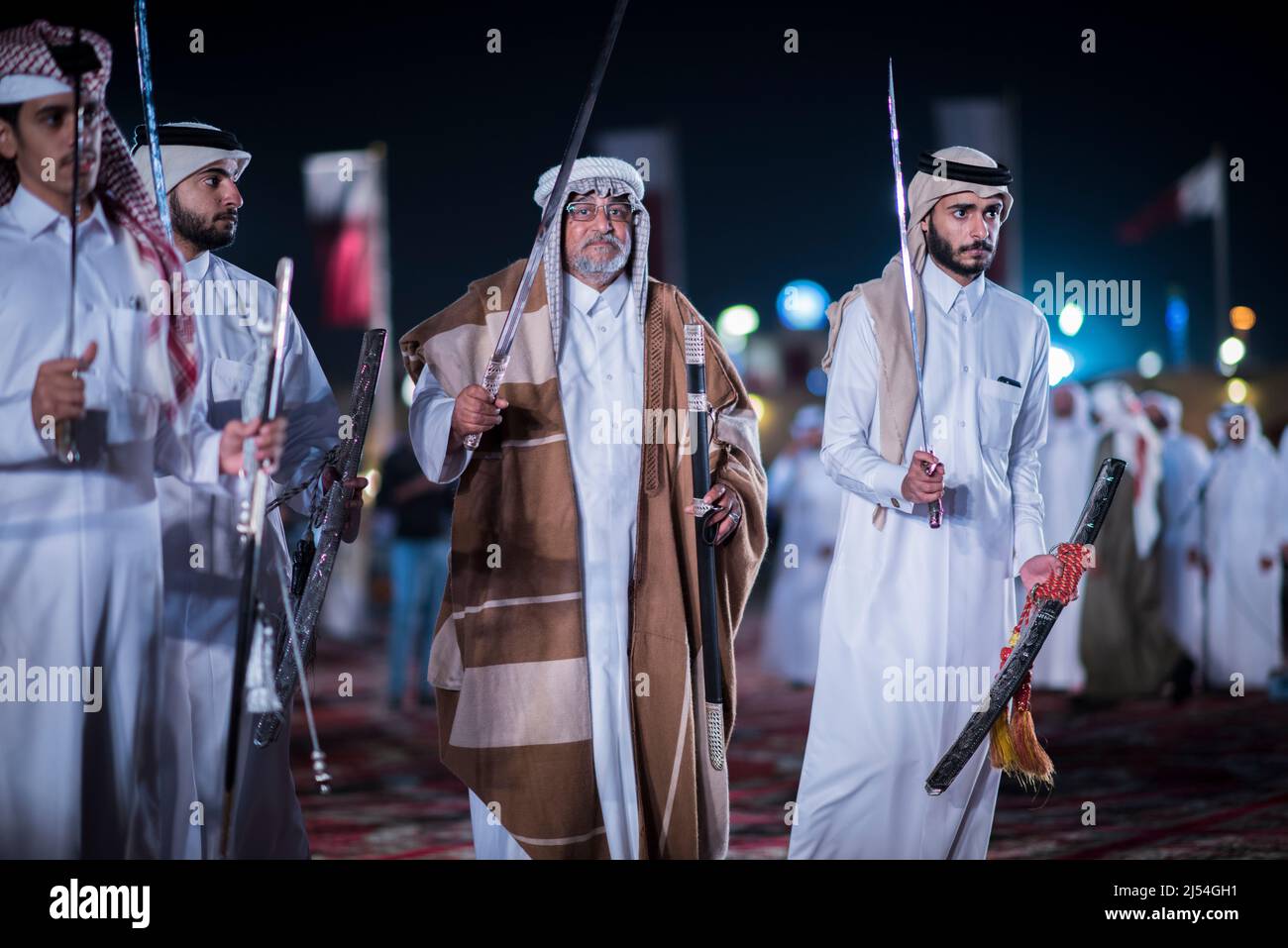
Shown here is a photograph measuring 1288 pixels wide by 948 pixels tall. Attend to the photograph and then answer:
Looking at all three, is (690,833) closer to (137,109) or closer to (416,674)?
(137,109)

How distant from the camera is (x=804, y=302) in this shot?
16750 millimetres

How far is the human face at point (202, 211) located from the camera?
391 centimetres

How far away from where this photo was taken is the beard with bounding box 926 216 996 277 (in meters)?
3.89

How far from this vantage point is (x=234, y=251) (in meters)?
4.70

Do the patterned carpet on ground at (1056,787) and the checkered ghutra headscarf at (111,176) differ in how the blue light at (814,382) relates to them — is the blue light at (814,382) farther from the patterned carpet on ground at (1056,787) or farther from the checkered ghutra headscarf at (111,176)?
the checkered ghutra headscarf at (111,176)

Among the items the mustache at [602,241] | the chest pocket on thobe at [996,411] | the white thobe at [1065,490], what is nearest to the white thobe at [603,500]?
the mustache at [602,241]

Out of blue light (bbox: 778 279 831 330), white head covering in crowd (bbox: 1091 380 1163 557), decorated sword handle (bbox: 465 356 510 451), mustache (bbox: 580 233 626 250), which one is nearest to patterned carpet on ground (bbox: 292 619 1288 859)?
white head covering in crowd (bbox: 1091 380 1163 557)

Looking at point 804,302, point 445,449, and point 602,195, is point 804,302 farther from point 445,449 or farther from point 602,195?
point 445,449

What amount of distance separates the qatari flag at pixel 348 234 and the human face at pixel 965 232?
4.35 meters

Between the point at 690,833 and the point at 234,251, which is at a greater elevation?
the point at 234,251

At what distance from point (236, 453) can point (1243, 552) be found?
8.32 metres

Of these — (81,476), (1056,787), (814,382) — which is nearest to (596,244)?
(81,476)
